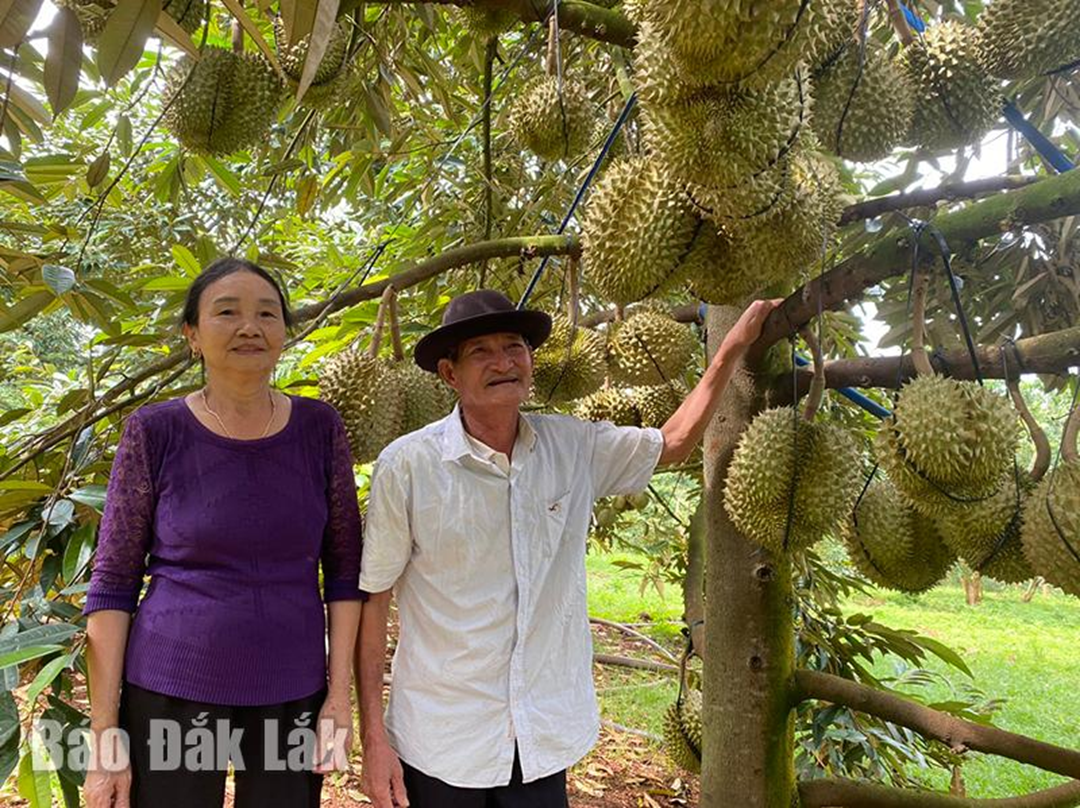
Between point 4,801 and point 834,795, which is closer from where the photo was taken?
point 834,795

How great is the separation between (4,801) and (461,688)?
2479 millimetres

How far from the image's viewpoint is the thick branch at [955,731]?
142 centimetres

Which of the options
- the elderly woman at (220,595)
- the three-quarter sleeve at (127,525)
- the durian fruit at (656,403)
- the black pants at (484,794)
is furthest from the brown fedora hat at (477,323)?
the black pants at (484,794)

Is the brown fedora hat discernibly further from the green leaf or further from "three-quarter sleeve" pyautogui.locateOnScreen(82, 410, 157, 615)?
the green leaf

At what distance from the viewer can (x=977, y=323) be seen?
6.71 feet

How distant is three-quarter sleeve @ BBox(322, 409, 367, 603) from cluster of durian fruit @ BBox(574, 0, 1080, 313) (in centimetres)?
56

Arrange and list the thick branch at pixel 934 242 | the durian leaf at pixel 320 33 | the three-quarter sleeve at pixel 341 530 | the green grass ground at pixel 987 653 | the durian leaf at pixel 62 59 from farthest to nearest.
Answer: the green grass ground at pixel 987 653, the three-quarter sleeve at pixel 341 530, the thick branch at pixel 934 242, the durian leaf at pixel 62 59, the durian leaf at pixel 320 33

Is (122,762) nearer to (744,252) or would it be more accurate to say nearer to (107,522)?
(107,522)

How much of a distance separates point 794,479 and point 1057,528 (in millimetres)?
388

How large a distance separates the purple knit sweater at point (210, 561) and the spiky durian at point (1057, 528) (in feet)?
3.86

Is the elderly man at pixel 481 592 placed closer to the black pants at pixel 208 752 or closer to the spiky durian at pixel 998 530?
the black pants at pixel 208 752

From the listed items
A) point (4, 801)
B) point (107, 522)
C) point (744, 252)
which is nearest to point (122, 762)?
point (107, 522)

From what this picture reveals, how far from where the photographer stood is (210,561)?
132 cm

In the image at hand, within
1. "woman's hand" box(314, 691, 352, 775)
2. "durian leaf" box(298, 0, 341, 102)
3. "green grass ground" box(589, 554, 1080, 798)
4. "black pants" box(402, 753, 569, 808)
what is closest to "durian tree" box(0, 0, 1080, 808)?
"durian leaf" box(298, 0, 341, 102)
